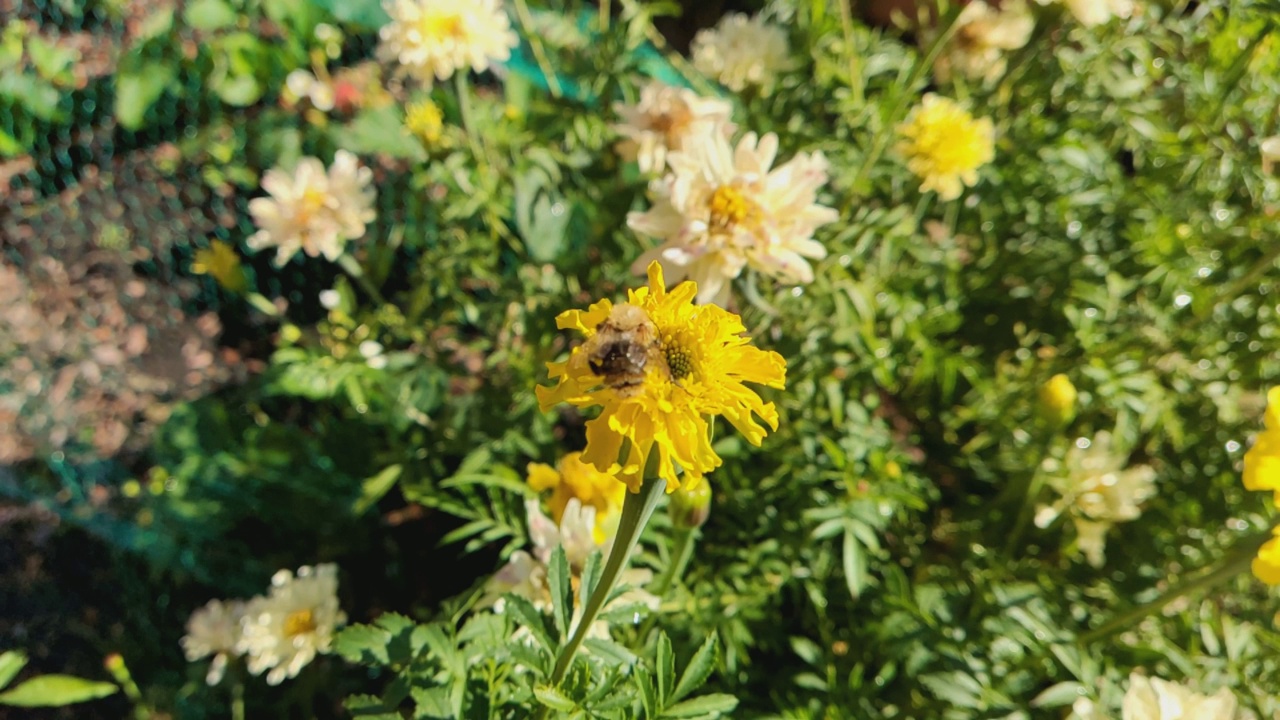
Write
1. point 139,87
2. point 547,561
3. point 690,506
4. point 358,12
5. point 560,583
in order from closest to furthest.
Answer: point 560,583 → point 690,506 → point 547,561 → point 358,12 → point 139,87

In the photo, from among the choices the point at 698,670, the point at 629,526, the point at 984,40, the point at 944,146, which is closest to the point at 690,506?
the point at 698,670

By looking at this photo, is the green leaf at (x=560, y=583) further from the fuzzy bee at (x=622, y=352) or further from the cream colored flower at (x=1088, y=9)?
the cream colored flower at (x=1088, y=9)

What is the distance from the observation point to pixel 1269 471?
3.07 feet

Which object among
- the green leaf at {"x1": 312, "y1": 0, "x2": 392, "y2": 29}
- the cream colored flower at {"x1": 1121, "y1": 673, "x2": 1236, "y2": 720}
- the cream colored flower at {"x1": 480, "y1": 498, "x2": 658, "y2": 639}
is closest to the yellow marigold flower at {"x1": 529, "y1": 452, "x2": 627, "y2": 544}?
the cream colored flower at {"x1": 480, "y1": 498, "x2": 658, "y2": 639}

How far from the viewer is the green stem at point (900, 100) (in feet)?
4.46

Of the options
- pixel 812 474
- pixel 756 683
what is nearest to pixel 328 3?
pixel 812 474

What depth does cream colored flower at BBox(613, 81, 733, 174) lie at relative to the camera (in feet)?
4.64

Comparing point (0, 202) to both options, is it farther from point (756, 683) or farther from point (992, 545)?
point (992, 545)

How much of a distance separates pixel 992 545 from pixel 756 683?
0.63m

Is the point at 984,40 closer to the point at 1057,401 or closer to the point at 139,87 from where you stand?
the point at 1057,401

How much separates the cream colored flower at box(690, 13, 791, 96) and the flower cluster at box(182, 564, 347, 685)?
52.0 inches

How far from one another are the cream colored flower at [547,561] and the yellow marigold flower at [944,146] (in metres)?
1.00

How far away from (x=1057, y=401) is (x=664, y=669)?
3.26ft

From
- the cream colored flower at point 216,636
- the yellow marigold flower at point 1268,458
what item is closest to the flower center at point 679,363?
the yellow marigold flower at point 1268,458
